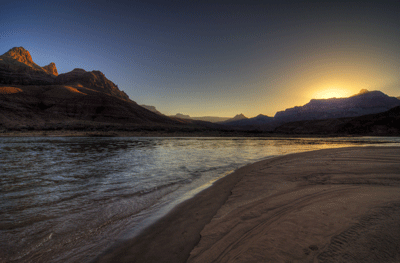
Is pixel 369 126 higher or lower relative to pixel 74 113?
lower

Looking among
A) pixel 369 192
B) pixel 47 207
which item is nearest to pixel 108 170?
pixel 47 207

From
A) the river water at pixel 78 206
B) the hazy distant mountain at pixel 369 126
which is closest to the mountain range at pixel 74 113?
the hazy distant mountain at pixel 369 126

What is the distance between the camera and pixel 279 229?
10.4 ft

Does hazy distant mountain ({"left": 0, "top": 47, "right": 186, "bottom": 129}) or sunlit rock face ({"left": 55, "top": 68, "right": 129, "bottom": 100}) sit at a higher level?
sunlit rock face ({"left": 55, "top": 68, "right": 129, "bottom": 100})

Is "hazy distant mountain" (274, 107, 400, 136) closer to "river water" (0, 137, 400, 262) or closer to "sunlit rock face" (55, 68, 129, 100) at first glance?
"river water" (0, 137, 400, 262)

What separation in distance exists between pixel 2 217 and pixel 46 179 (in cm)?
353

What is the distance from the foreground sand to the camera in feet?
8.16

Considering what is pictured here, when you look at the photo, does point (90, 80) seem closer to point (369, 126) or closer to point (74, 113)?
point (74, 113)

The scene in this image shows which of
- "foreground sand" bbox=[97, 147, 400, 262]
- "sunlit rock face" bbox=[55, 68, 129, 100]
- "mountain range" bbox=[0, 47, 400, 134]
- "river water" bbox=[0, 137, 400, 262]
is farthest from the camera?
"sunlit rock face" bbox=[55, 68, 129, 100]

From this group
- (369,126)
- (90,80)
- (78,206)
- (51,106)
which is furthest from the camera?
(90,80)

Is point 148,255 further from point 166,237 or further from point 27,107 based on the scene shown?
point 27,107

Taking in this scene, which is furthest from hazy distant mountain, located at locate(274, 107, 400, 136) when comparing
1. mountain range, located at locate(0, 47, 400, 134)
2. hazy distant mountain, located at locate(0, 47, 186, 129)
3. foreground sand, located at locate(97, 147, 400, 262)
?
hazy distant mountain, located at locate(0, 47, 186, 129)

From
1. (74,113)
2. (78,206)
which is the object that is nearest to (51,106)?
(74,113)

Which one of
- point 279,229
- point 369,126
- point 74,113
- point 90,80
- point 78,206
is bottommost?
point 78,206
